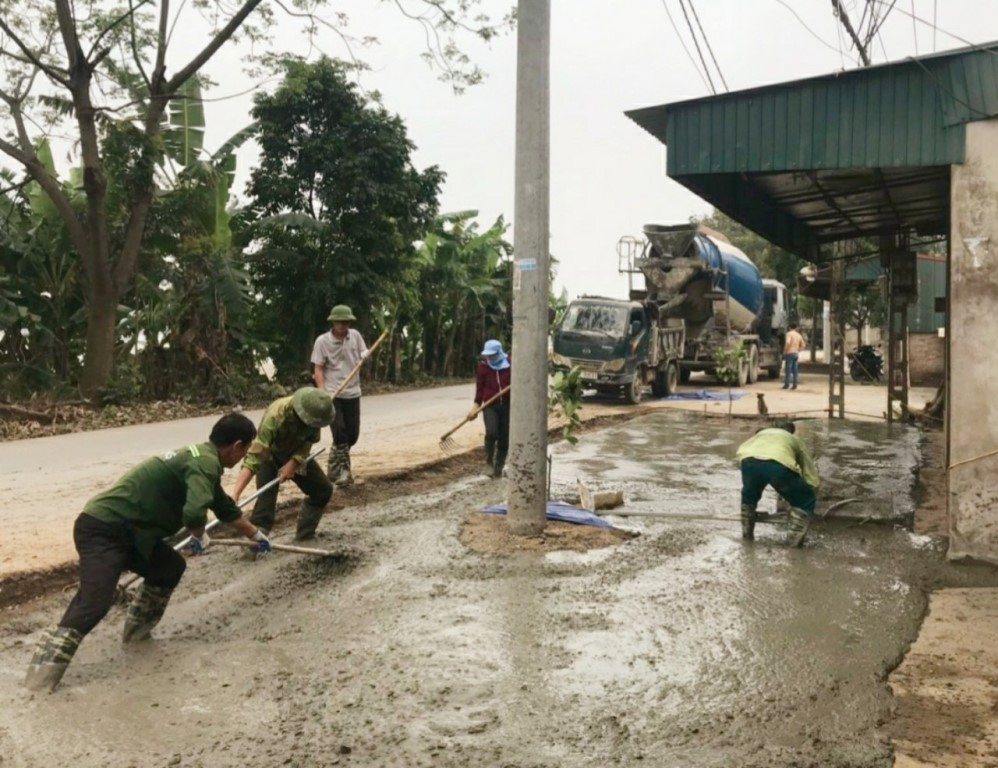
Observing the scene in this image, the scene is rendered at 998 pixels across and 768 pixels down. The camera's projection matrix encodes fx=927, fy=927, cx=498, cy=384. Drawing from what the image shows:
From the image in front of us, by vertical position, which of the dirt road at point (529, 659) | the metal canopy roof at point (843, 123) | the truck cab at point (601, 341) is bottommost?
the dirt road at point (529, 659)

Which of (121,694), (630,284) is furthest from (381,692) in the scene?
(630,284)

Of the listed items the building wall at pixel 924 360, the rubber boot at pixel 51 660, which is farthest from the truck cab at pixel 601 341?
the rubber boot at pixel 51 660

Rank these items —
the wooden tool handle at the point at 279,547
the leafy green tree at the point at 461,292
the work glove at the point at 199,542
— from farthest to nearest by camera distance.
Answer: the leafy green tree at the point at 461,292, the wooden tool handle at the point at 279,547, the work glove at the point at 199,542

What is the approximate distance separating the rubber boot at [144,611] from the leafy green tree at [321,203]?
51.6 feet

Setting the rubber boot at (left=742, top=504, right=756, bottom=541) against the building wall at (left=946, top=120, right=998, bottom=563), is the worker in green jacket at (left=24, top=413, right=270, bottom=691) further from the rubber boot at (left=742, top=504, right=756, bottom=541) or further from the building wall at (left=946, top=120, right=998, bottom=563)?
the building wall at (left=946, top=120, right=998, bottom=563)

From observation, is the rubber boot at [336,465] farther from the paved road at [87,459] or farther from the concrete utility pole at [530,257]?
the concrete utility pole at [530,257]

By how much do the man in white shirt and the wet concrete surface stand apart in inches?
58.8

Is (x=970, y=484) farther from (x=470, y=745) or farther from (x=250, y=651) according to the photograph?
(x=250, y=651)

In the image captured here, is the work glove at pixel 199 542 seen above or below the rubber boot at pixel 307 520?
above

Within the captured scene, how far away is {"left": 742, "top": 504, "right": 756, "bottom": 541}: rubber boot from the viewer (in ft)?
24.3

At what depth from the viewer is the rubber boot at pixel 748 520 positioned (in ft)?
24.3

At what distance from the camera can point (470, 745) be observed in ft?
12.3

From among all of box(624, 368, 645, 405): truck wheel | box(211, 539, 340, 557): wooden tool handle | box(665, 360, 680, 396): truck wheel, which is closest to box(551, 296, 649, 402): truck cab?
box(624, 368, 645, 405): truck wheel

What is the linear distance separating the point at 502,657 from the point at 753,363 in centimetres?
2379
